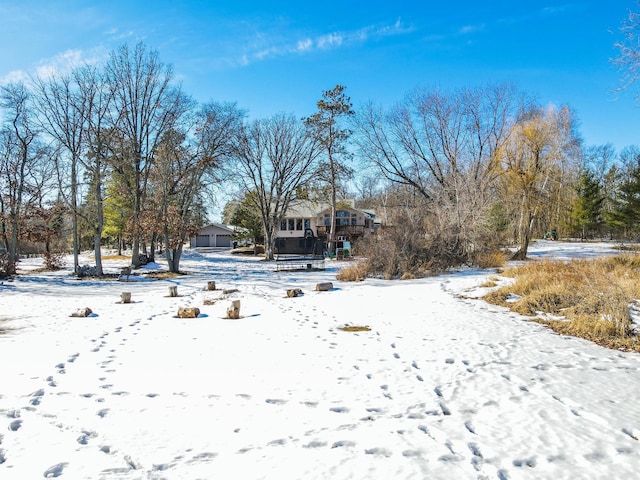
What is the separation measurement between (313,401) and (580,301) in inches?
272

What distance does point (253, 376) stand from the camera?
16.8 feet

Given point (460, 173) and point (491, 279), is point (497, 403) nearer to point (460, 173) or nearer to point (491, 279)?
point (491, 279)

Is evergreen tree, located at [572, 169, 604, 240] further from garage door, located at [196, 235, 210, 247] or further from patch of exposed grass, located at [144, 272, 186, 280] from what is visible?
garage door, located at [196, 235, 210, 247]

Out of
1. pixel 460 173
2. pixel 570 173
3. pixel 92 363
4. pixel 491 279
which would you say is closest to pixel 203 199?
pixel 460 173

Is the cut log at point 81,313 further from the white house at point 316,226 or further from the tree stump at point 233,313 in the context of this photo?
the white house at point 316,226

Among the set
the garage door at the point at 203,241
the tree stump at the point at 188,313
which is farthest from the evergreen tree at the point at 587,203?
the garage door at the point at 203,241

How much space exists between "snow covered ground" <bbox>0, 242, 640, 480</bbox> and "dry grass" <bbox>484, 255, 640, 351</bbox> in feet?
1.74

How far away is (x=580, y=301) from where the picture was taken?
8.36m

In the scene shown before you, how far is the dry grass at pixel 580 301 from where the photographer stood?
22.5 ft

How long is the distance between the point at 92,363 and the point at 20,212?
22.1 meters

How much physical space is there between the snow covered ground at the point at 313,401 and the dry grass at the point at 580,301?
531mm

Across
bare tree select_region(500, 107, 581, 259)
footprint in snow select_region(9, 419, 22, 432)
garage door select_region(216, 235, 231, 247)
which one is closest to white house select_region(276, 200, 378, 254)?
garage door select_region(216, 235, 231, 247)

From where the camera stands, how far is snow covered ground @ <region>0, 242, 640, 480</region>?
3039 millimetres

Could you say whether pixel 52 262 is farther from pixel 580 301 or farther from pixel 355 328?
pixel 580 301
